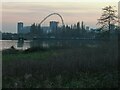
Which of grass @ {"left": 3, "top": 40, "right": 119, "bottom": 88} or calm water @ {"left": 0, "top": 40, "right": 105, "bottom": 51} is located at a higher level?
calm water @ {"left": 0, "top": 40, "right": 105, "bottom": 51}

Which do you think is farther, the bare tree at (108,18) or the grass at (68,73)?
the bare tree at (108,18)

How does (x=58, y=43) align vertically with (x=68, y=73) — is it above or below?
above

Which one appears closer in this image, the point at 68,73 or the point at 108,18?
the point at 68,73

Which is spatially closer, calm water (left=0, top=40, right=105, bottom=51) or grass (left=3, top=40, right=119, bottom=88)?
grass (left=3, top=40, right=119, bottom=88)

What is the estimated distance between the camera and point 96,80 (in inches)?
456

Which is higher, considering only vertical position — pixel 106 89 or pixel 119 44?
pixel 119 44

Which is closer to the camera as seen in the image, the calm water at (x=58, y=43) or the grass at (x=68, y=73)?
the grass at (x=68, y=73)

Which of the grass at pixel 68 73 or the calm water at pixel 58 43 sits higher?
the calm water at pixel 58 43

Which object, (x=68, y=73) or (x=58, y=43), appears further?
(x=58, y=43)

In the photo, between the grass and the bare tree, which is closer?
the grass

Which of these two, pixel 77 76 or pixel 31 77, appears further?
pixel 77 76

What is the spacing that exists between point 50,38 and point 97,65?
24.2m

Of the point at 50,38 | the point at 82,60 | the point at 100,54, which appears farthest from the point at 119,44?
the point at 50,38

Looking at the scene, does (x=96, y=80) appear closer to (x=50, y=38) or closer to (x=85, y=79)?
(x=85, y=79)
